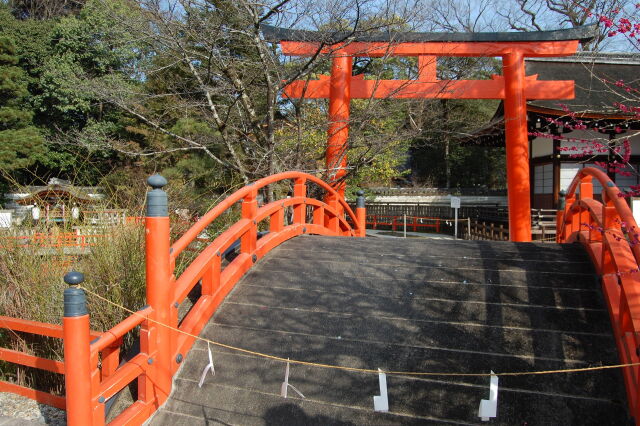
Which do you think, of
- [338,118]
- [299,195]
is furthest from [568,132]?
[299,195]

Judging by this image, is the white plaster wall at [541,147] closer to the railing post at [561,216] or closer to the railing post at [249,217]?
the railing post at [561,216]

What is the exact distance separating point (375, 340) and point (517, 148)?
7732 millimetres

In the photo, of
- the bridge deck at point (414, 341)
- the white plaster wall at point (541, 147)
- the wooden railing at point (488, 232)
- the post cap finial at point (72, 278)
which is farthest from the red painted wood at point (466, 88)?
the post cap finial at point (72, 278)

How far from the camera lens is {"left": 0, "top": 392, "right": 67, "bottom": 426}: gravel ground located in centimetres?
305

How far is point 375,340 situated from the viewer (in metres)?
3.10

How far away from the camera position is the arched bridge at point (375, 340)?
8.21ft

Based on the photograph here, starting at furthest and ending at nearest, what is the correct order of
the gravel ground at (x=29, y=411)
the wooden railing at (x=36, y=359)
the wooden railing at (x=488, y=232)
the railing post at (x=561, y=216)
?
the wooden railing at (x=488, y=232) < the railing post at (x=561, y=216) < the gravel ground at (x=29, y=411) < the wooden railing at (x=36, y=359)

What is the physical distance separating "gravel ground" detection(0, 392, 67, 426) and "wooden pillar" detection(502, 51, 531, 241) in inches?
334

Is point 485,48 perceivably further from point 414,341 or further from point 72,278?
point 72,278

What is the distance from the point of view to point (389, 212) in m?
23.3

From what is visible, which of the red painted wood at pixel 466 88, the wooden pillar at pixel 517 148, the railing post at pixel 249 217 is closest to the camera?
the railing post at pixel 249 217

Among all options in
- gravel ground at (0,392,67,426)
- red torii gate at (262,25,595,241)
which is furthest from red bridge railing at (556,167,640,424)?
red torii gate at (262,25,595,241)

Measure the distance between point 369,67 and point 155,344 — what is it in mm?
7580

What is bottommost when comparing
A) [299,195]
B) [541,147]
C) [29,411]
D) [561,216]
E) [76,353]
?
[29,411]
